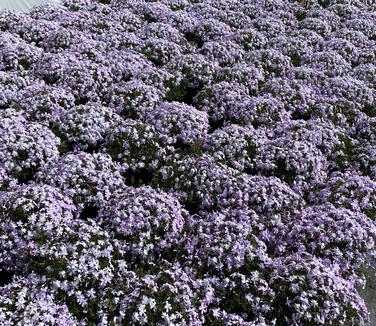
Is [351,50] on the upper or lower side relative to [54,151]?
upper

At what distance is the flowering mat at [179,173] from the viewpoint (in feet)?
23.5

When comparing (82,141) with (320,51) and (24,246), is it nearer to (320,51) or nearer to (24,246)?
(24,246)

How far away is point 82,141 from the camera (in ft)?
34.0

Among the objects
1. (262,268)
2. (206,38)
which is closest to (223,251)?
(262,268)

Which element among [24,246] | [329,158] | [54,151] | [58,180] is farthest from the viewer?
[329,158]

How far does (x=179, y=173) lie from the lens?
966 centimetres

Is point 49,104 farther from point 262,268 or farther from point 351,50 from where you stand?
point 351,50

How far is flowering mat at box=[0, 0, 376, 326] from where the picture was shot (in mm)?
7164

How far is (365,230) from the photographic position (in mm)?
8844

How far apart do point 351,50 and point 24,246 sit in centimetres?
1331

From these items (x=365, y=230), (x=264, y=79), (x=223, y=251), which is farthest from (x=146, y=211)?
(x=264, y=79)

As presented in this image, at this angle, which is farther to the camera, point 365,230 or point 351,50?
point 351,50

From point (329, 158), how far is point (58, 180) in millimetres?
6273

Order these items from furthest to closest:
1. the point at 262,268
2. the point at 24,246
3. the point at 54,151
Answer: the point at 54,151, the point at 262,268, the point at 24,246
